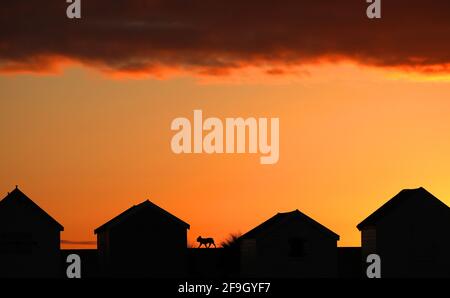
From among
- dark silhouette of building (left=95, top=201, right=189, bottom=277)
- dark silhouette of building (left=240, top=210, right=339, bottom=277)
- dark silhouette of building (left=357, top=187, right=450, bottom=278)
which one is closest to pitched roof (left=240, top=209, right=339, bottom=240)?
dark silhouette of building (left=240, top=210, right=339, bottom=277)

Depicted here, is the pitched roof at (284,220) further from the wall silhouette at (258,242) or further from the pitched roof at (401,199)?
the pitched roof at (401,199)

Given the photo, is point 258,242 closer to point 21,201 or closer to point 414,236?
point 414,236

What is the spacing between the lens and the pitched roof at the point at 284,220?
74.1m

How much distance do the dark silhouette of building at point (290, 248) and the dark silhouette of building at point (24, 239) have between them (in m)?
12.4

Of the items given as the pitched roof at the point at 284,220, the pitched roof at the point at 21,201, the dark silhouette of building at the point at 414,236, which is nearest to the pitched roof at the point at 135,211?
the pitched roof at the point at 21,201

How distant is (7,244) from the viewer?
72000mm

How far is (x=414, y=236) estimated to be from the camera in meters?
73.1

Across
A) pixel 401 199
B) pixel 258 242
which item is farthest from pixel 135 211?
pixel 401 199

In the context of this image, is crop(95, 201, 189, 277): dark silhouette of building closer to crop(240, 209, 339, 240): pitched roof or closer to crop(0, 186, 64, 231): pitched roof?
crop(0, 186, 64, 231): pitched roof

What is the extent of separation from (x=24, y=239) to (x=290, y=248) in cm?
1622

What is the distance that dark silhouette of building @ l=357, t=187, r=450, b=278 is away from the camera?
7306 centimetres

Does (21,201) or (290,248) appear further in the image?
(290,248)

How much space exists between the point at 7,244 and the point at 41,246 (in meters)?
2.03
